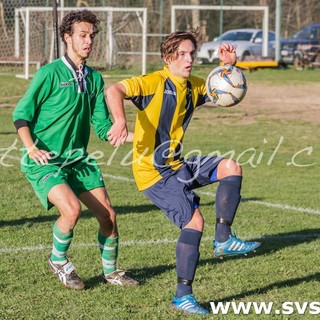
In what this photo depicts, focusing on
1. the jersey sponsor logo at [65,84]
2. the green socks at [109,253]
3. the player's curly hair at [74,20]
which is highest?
the player's curly hair at [74,20]

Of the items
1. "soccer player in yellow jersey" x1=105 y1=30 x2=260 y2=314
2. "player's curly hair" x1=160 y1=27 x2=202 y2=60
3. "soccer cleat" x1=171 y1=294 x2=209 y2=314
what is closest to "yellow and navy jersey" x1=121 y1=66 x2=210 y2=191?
"soccer player in yellow jersey" x1=105 y1=30 x2=260 y2=314

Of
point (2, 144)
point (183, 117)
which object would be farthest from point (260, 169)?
point (183, 117)

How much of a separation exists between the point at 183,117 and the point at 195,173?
1.28ft

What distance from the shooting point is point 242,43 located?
109 feet

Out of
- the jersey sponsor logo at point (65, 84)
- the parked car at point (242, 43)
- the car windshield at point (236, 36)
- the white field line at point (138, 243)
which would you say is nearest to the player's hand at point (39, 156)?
the jersey sponsor logo at point (65, 84)

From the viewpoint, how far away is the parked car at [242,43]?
32.3m

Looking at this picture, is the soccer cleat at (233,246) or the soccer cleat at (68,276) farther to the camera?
the soccer cleat at (68,276)

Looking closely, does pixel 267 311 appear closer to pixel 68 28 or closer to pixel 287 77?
pixel 68 28

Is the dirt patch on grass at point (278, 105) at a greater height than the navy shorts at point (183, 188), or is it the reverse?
the navy shorts at point (183, 188)

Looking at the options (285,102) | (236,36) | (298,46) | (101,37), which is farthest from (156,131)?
(236,36)

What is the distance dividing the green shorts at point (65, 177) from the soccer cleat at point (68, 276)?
1.41 feet

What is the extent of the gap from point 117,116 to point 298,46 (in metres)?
28.5

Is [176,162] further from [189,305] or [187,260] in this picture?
[189,305]

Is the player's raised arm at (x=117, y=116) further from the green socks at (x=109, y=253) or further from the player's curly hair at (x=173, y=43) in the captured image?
the green socks at (x=109, y=253)
